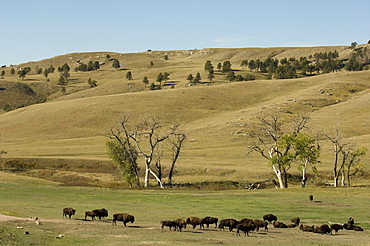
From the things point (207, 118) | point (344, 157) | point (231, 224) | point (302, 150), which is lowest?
point (207, 118)

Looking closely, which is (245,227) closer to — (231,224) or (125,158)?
(231,224)

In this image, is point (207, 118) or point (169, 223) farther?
point (207, 118)

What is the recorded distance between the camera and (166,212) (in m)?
34.5

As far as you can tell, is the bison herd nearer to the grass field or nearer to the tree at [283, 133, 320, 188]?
the grass field

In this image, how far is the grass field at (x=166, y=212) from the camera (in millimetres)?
22094

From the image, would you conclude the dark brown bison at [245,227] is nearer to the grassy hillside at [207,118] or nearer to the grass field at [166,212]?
the grass field at [166,212]

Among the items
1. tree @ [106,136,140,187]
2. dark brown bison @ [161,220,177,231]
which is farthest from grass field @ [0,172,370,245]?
tree @ [106,136,140,187]

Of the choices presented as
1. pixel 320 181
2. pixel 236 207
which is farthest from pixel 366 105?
pixel 236 207

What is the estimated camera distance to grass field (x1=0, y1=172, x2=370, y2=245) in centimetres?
2209

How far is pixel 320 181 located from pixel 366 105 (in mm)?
85895

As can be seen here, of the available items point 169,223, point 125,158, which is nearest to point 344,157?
point 125,158

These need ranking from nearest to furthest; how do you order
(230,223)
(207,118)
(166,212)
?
(230,223), (166,212), (207,118)

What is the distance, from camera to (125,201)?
1665 inches

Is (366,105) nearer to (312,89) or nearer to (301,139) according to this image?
(312,89)
